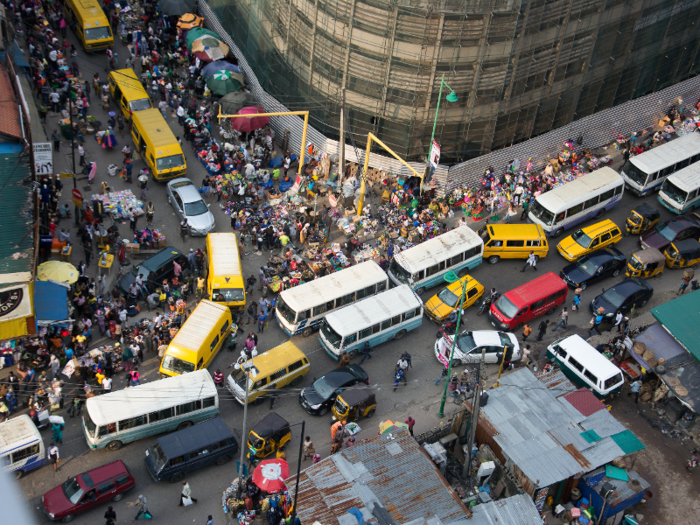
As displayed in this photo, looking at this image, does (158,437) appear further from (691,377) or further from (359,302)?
(691,377)

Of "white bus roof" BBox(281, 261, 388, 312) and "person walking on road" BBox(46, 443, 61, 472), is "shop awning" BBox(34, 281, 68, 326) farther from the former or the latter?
"white bus roof" BBox(281, 261, 388, 312)

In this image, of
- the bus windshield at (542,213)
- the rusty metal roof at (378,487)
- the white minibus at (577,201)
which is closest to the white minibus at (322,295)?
the rusty metal roof at (378,487)

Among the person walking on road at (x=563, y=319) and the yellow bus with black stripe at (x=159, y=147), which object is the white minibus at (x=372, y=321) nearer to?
the person walking on road at (x=563, y=319)

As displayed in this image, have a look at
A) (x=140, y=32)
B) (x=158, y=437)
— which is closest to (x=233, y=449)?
(x=158, y=437)

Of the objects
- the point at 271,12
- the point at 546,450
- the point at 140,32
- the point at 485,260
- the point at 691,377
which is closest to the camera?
the point at 546,450

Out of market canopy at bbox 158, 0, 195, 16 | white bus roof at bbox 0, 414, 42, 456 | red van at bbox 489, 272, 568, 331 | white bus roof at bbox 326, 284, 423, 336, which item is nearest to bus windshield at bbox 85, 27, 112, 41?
market canopy at bbox 158, 0, 195, 16

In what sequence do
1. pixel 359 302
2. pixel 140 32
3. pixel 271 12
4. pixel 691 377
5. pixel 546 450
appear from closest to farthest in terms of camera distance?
pixel 546 450 < pixel 691 377 < pixel 359 302 < pixel 271 12 < pixel 140 32
